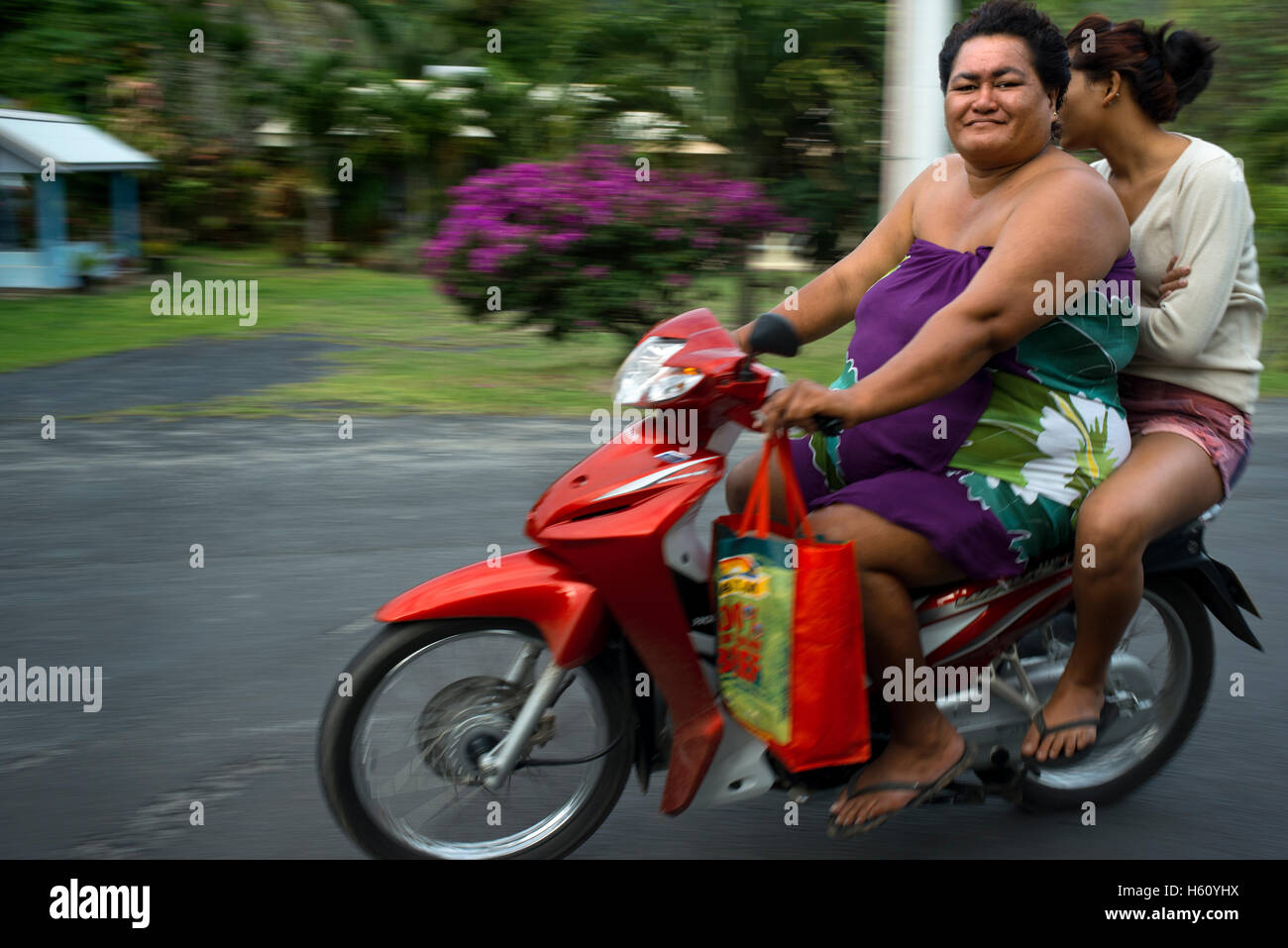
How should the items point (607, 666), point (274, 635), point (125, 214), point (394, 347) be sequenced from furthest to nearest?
point (125, 214) → point (394, 347) → point (274, 635) → point (607, 666)

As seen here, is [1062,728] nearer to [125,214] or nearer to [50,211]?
[50,211]

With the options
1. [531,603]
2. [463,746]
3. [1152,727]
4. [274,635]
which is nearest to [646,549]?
[531,603]

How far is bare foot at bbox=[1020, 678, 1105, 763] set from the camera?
3.13m

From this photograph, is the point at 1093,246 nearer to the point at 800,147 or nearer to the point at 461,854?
the point at 461,854

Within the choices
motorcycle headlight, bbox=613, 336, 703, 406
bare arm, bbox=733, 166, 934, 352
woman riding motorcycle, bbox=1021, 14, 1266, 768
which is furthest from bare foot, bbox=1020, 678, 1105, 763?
motorcycle headlight, bbox=613, 336, 703, 406

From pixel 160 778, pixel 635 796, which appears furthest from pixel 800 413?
pixel 160 778

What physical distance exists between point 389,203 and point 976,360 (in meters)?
16.9

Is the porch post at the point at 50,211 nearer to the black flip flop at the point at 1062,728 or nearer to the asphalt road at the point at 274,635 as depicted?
the asphalt road at the point at 274,635

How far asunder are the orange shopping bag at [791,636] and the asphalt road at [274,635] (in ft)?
1.79

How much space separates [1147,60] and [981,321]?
3.08ft

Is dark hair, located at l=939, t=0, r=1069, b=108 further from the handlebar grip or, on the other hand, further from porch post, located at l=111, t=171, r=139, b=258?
porch post, located at l=111, t=171, r=139, b=258

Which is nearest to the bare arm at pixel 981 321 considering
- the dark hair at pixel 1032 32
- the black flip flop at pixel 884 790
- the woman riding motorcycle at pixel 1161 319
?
the dark hair at pixel 1032 32

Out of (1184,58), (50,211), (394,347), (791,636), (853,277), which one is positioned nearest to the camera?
(791,636)

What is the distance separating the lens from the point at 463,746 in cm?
295
